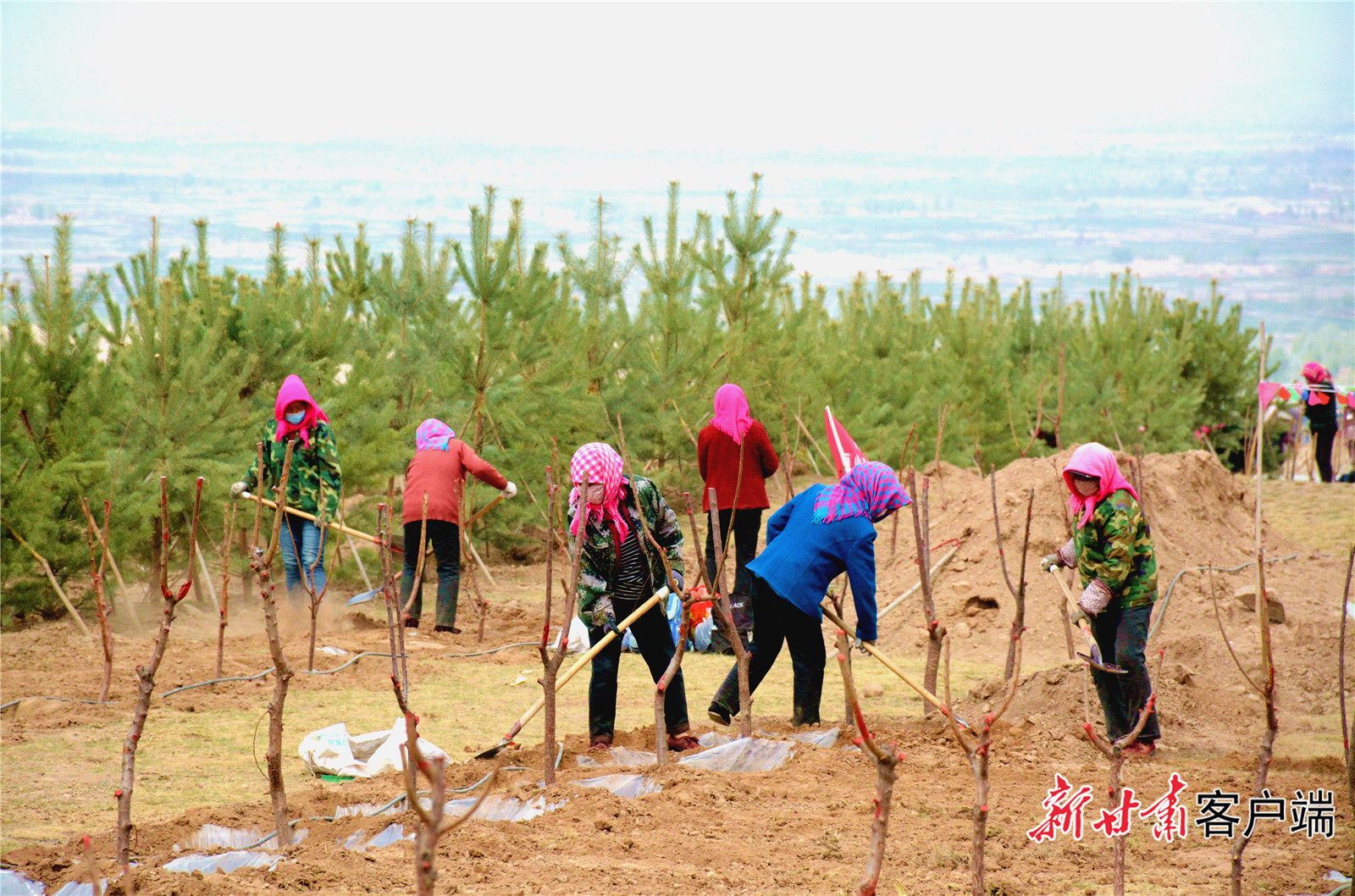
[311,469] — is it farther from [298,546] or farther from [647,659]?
[647,659]

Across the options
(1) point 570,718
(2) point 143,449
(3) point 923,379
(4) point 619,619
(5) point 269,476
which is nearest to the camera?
(4) point 619,619

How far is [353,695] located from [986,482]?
573 centimetres

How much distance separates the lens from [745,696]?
196 inches

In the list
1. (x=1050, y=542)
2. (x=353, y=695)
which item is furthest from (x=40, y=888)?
(x=1050, y=542)

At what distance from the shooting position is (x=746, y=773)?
4492 mm

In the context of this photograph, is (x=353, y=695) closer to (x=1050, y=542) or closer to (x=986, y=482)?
(x=1050, y=542)

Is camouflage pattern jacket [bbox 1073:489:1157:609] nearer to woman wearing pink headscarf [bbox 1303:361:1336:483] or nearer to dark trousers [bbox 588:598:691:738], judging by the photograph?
dark trousers [bbox 588:598:691:738]

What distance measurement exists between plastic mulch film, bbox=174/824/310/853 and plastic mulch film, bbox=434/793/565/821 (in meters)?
0.48

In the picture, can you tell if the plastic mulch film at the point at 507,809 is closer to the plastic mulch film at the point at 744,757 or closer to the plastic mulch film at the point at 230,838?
the plastic mulch film at the point at 230,838

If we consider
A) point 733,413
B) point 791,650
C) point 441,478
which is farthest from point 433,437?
point 791,650

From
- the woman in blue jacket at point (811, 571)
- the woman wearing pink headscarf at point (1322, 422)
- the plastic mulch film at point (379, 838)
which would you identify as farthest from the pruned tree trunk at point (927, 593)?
the woman wearing pink headscarf at point (1322, 422)

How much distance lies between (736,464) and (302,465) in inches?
103

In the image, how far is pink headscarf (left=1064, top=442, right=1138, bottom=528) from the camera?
4953 millimetres

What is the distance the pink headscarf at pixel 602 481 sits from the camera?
4.79m
